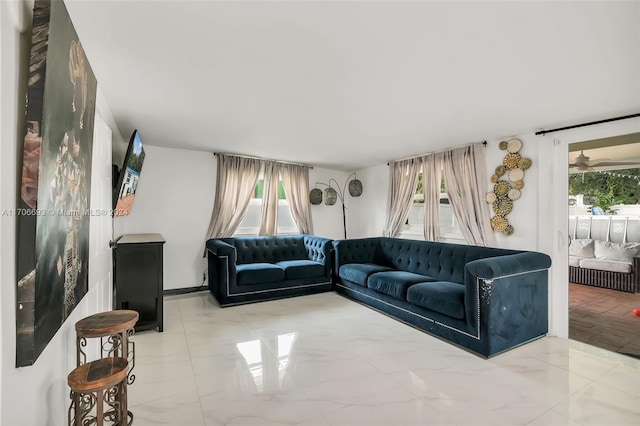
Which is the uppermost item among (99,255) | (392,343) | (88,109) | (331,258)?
(88,109)

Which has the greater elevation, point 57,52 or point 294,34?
point 294,34

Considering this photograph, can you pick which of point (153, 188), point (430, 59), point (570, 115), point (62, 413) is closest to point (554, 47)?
point (430, 59)

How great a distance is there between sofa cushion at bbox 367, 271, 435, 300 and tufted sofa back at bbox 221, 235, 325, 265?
1185 mm

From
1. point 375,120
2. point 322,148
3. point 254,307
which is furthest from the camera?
point 322,148

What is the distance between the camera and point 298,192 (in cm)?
580

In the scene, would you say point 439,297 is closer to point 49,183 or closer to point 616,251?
point 49,183

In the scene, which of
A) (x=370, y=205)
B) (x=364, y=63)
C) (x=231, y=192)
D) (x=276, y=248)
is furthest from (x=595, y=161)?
(x=231, y=192)

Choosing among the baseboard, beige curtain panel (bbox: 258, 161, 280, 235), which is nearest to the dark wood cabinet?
the baseboard

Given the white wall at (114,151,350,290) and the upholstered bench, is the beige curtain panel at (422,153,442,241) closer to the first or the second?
the upholstered bench

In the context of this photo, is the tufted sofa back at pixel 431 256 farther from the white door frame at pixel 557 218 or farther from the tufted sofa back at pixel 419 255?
the white door frame at pixel 557 218

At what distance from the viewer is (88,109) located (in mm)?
1744

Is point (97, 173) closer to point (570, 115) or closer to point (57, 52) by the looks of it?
point (57, 52)

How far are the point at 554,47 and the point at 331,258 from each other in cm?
379

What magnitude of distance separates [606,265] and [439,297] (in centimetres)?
373
